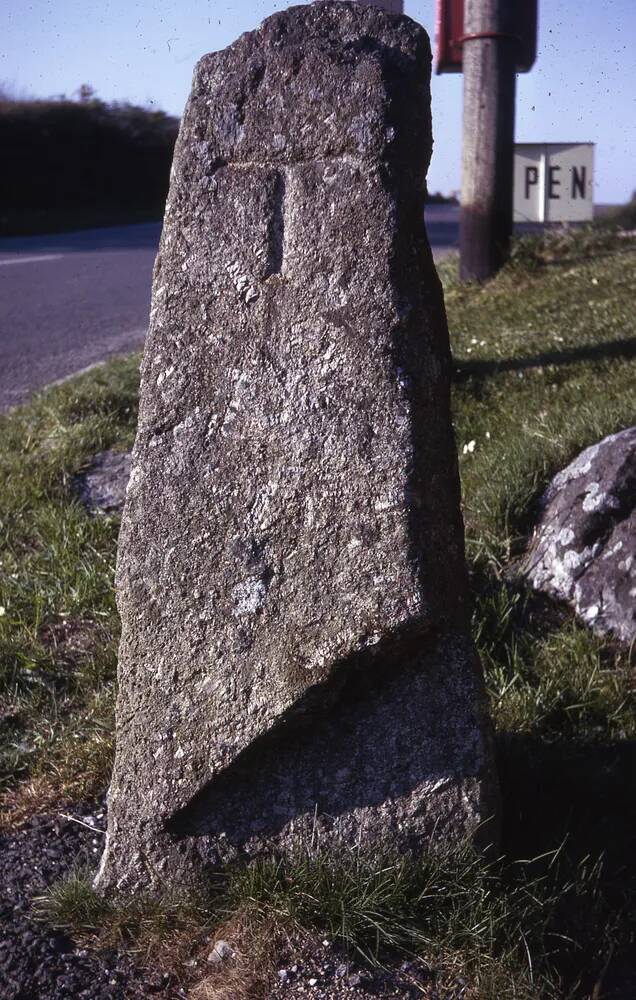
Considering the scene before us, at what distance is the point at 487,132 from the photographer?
7.94 m

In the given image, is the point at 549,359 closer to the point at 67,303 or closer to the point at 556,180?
the point at 556,180

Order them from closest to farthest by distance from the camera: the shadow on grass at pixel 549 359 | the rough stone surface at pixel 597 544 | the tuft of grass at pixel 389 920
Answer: the tuft of grass at pixel 389 920 → the rough stone surface at pixel 597 544 → the shadow on grass at pixel 549 359

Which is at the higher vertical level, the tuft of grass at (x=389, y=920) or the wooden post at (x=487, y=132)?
the wooden post at (x=487, y=132)

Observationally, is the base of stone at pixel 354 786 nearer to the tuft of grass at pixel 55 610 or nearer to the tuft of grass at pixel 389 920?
the tuft of grass at pixel 389 920

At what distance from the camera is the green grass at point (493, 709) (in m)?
2.19

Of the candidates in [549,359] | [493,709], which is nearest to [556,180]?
[549,359]

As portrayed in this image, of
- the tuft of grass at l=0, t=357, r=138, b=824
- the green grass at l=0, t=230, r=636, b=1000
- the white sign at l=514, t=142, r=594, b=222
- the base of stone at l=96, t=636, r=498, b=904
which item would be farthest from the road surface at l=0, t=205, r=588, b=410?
the base of stone at l=96, t=636, r=498, b=904

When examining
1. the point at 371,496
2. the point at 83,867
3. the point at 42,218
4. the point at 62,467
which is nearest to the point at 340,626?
the point at 371,496

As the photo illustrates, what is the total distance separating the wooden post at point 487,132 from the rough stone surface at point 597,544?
4.68 metres

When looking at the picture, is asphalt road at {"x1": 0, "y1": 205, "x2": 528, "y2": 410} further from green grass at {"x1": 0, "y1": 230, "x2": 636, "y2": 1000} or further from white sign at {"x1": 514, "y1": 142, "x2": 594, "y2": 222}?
white sign at {"x1": 514, "y1": 142, "x2": 594, "y2": 222}

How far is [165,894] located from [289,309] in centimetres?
125

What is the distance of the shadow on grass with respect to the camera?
562 cm

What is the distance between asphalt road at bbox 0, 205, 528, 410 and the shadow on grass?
2.90m

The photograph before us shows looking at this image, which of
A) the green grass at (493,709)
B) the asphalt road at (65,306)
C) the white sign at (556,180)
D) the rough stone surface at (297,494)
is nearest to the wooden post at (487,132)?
the white sign at (556,180)
